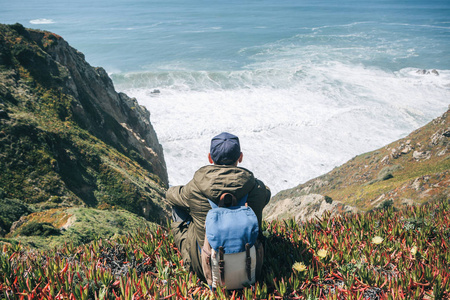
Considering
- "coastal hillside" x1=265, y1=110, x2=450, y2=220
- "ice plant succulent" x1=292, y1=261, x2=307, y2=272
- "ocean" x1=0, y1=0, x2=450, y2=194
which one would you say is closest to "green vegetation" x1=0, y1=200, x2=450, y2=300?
"ice plant succulent" x1=292, y1=261, x2=307, y2=272

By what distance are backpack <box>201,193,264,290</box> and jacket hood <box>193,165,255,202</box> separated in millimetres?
75

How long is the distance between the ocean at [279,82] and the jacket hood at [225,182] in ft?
73.3

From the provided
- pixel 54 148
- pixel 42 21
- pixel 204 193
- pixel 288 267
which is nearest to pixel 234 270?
pixel 204 193

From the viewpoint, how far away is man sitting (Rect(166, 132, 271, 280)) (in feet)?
10.7

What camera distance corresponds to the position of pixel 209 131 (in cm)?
3456

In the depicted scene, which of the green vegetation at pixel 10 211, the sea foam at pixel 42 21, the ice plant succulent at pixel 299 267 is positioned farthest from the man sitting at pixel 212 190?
the sea foam at pixel 42 21

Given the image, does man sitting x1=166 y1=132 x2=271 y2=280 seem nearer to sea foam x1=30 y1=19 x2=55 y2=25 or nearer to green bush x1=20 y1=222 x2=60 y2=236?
green bush x1=20 y1=222 x2=60 y2=236

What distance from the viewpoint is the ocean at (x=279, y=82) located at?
31391mm

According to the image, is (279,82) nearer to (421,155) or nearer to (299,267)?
(421,155)

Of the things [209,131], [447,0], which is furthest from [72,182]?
[447,0]

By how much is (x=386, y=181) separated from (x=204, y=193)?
14426mm

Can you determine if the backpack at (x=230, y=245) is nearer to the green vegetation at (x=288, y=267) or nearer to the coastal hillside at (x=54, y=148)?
the green vegetation at (x=288, y=267)

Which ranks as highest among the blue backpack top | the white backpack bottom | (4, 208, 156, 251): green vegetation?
the blue backpack top

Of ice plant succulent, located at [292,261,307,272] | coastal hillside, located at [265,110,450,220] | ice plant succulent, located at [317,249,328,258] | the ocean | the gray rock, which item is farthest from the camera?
the ocean
